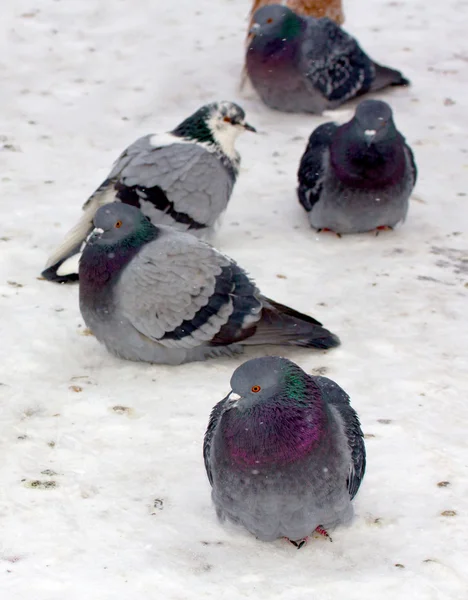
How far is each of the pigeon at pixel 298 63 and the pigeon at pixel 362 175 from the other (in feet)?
6.22

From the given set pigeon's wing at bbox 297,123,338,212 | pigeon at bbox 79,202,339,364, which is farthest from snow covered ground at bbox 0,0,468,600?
pigeon's wing at bbox 297,123,338,212

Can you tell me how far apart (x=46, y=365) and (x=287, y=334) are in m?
1.18

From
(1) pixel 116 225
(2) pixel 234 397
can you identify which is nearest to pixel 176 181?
(1) pixel 116 225

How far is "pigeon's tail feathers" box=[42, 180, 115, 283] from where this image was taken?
18.4 ft

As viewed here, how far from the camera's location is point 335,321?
17.4 feet

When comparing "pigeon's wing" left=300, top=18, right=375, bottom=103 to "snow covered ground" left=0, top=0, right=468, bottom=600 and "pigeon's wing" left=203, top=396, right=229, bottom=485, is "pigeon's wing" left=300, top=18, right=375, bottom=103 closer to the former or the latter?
"snow covered ground" left=0, top=0, right=468, bottom=600

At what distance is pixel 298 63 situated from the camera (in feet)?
27.5

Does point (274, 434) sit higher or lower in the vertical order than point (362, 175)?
higher

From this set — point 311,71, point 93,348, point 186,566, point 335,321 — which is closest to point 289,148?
point 311,71

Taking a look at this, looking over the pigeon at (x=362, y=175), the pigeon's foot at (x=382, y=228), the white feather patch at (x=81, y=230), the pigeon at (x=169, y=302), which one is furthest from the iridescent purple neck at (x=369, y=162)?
the pigeon at (x=169, y=302)

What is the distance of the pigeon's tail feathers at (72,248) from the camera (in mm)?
5609

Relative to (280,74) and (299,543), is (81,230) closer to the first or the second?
(299,543)

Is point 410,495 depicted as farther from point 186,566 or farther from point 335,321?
point 335,321

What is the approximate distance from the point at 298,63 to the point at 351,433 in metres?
5.37
